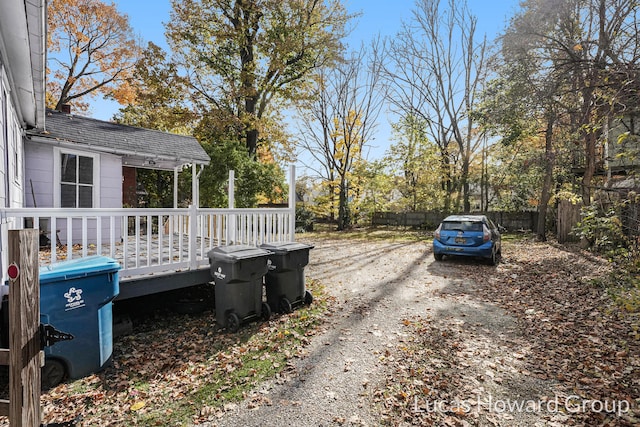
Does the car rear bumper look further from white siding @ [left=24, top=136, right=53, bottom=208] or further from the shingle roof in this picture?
white siding @ [left=24, top=136, right=53, bottom=208]

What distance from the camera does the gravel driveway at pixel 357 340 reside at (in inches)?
111

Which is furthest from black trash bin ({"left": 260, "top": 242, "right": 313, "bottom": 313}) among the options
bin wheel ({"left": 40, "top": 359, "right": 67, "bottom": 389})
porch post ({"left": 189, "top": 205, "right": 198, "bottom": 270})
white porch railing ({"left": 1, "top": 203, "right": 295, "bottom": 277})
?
bin wheel ({"left": 40, "top": 359, "right": 67, "bottom": 389})

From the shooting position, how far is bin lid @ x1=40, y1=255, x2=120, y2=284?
3113mm

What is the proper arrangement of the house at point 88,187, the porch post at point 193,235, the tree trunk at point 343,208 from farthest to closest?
the tree trunk at point 343,208
the porch post at point 193,235
the house at point 88,187

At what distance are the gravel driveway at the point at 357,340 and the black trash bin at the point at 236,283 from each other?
43.5 inches

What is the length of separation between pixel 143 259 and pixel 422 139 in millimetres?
21075

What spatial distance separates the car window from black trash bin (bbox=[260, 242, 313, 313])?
5.66 meters

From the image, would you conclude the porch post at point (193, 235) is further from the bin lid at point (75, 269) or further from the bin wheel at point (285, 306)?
the bin wheel at point (285, 306)

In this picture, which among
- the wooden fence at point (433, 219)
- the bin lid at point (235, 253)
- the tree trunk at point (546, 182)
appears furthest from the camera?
the wooden fence at point (433, 219)

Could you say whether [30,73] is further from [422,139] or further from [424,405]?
[422,139]

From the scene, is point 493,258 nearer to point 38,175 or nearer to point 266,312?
point 266,312

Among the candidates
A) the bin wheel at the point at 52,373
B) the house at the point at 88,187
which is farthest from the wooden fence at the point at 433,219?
the bin wheel at the point at 52,373

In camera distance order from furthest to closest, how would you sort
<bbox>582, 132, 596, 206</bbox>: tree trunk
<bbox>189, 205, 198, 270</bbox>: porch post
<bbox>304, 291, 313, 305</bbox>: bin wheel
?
1. <bbox>582, 132, 596, 206</bbox>: tree trunk
2. <bbox>304, 291, 313, 305</bbox>: bin wheel
3. <bbox>189, 205, 198, 270</bbox>: porch post

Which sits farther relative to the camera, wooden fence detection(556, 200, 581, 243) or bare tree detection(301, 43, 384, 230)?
bare tree detection(301, 43, 384, 230)
